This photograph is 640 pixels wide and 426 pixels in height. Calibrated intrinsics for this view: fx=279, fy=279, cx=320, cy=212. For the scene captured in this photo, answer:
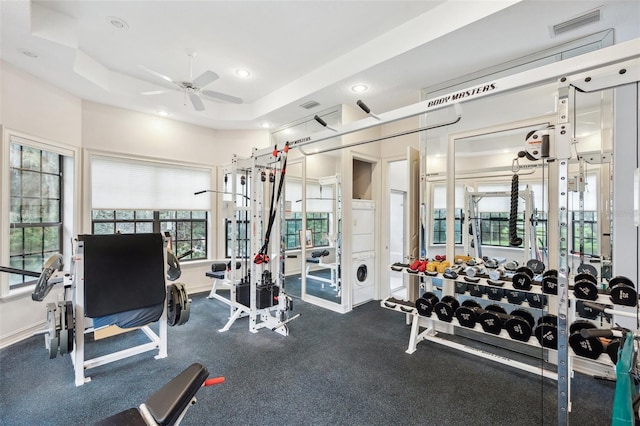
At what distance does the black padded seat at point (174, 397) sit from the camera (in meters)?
1.17

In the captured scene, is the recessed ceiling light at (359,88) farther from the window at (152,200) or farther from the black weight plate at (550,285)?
the window at (152,200)

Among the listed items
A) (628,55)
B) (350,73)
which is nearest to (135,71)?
(350,73)

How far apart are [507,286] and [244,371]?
2643mm

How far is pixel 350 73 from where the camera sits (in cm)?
345

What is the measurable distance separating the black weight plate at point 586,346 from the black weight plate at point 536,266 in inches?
32.5

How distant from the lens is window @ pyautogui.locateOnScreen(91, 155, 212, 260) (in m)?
4.47

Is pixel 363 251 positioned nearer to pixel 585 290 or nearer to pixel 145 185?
pixel 585 290

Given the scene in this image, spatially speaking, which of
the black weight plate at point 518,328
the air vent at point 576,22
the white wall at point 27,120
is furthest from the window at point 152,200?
the air vent at point 576,22

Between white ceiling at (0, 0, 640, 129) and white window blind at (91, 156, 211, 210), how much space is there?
3.52 feet

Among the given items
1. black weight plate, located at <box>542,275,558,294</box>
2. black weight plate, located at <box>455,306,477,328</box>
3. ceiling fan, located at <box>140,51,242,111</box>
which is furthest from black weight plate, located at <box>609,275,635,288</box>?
ceiling fan, located at <box>140,51,242,111</box>

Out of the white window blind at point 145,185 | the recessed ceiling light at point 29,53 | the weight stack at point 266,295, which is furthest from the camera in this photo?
the white window blind at point 145,185

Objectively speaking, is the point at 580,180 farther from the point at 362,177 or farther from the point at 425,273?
the point at 362,177

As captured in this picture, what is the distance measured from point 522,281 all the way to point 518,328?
→ 1.37 feet

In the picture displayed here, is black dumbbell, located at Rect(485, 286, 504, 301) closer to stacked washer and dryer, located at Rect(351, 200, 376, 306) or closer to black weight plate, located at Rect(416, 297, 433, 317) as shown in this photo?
black weight plate, located at Rect(416, 297, 433, 317)
